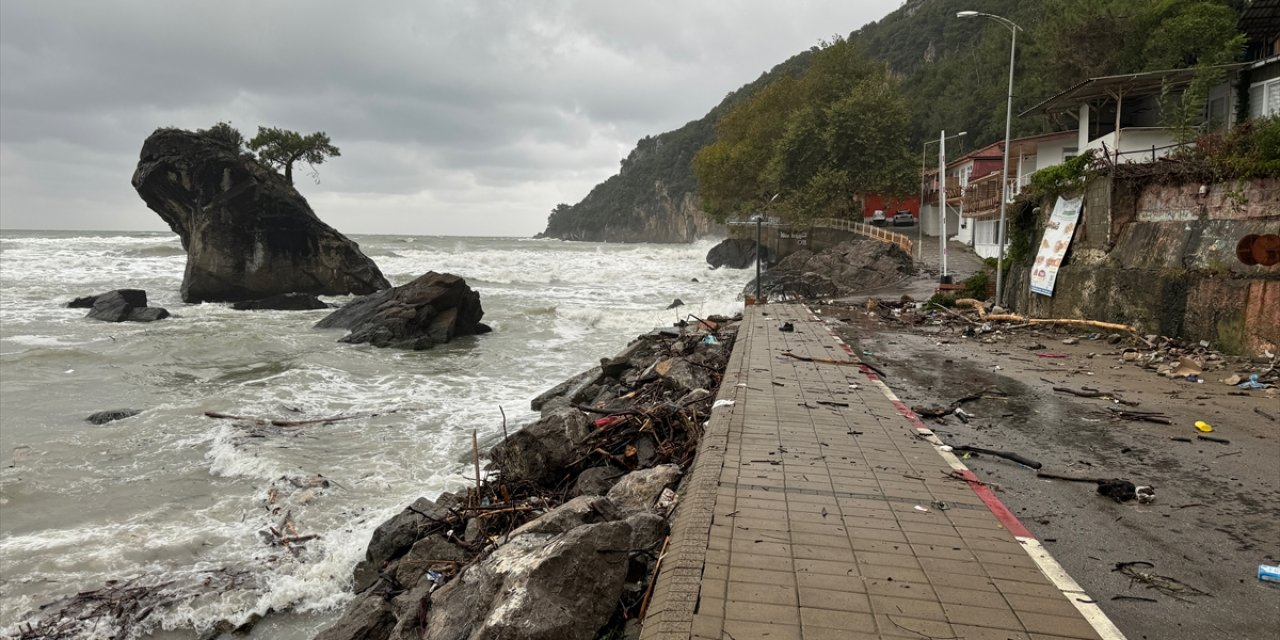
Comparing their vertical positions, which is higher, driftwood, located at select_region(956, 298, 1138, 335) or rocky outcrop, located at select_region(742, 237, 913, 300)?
rocky outcrop, located at select_region(742, 237, 913, 300)

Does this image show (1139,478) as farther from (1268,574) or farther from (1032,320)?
(1032,320)

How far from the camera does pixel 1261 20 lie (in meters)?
28.2

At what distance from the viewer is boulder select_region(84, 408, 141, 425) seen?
1195 centimetres

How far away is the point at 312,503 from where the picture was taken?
829cm

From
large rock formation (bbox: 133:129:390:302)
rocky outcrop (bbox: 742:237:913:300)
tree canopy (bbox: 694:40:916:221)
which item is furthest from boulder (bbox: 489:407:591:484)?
tree canopy (bbox: 694:40:916:221)

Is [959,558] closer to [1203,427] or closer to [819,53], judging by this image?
[1203,427]

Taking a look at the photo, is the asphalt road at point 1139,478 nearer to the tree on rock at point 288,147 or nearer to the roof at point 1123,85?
the roof at point 1123,85

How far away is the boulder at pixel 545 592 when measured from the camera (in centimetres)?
349

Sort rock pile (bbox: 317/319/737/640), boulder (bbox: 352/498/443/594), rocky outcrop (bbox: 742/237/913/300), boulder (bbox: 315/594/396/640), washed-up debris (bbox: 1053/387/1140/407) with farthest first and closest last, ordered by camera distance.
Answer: rocky outcrop (bbox: 742/237/913/300) < washed-up debris (bbox: 1053/387/1140/407) < boulder (bbox: 352/498/443/594) < boulder (bbox: 315/594/396/640) < rock pile (bbox: 317/319/737/640)

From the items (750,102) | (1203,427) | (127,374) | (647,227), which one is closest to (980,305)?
(1203,427)

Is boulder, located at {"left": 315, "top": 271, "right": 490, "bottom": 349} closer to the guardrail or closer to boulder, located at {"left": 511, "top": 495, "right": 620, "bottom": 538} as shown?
boulder, located at {"left": 511, "top": 495, "right": 620, "bottom": 538}

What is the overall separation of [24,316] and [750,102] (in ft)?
181

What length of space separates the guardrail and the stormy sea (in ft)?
55.2

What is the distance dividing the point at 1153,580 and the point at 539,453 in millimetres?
5071
